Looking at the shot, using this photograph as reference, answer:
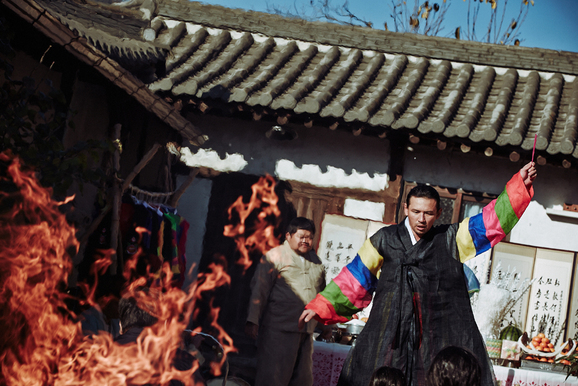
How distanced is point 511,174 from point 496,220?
4.13 meters

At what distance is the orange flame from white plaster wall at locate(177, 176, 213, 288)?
0.39 m

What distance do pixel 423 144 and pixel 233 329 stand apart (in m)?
3.91

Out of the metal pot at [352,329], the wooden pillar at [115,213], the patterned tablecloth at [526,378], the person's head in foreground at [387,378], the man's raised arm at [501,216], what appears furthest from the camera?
the metal pot at [352,329]

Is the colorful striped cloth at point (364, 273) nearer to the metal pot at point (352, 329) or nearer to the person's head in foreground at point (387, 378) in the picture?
the person's head in foreground at point (387, 378)

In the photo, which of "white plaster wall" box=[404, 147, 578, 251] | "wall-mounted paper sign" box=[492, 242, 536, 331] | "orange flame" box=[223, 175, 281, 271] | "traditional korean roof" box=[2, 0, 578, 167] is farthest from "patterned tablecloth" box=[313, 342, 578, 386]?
"traditional korean roof" box=[2, 0, 578, 167]

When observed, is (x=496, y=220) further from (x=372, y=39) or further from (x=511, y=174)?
(x=372, y=39)

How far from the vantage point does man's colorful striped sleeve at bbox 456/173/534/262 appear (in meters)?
4.09

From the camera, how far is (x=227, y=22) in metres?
10.2

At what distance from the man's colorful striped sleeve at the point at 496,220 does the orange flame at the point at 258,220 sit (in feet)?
14.0

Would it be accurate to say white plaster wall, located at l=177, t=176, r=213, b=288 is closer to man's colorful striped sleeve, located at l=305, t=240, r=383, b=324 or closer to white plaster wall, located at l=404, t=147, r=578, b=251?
white plaster wall, located at l=404, t=147, r=578, b=251

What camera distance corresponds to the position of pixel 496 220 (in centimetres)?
412

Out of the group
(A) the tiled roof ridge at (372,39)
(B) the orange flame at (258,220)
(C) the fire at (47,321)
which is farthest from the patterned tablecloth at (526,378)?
(A) the tiled roof ridge at (372,39)

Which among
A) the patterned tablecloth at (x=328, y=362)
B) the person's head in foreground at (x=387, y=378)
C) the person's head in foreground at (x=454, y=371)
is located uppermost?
the person's head in foreground at (x=454, y=371)

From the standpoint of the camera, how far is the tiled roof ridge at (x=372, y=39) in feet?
31.5
